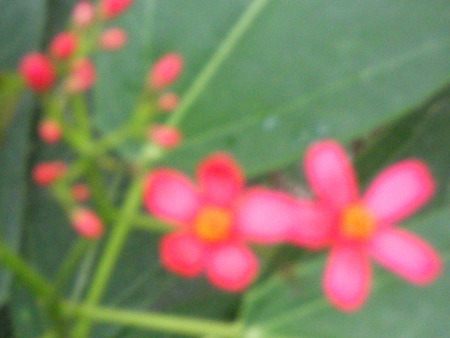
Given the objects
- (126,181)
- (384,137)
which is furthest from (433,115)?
(126,181)

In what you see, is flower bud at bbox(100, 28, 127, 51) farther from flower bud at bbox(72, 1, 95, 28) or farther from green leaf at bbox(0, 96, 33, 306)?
green leaf at bbox(0, 96, 33, 306)

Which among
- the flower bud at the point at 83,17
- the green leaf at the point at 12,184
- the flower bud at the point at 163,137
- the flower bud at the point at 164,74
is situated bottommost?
the green leaf at the point at 12,184

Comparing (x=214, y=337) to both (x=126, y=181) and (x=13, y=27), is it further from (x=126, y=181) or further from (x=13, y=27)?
(x=13, y=27)

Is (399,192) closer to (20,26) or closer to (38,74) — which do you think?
(38,74)

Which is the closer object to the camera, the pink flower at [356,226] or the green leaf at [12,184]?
the pink flower at [356,226]

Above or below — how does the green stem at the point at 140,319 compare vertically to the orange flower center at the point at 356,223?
below

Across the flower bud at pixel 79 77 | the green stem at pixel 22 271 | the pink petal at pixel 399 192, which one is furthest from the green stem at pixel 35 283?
the pink petal at pixel 399 192

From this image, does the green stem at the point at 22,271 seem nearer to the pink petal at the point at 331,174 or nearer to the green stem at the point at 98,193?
the green stem at the point at 98,193
